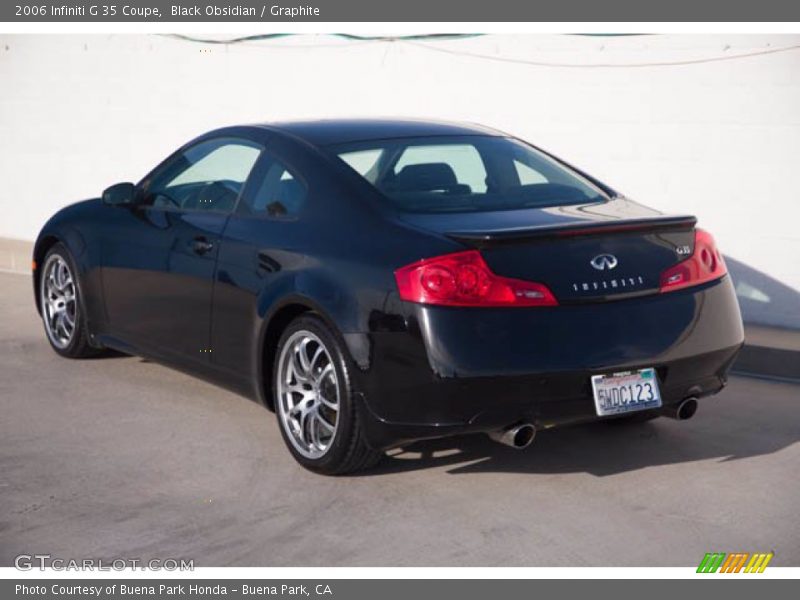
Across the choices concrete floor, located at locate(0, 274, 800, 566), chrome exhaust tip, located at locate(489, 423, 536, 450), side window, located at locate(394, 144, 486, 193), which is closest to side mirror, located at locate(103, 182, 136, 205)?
concrete floor, located at locate(0, 274, 800, 566)

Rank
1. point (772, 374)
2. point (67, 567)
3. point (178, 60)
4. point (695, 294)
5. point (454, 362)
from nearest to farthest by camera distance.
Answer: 1. point (67, 567)
2. point (454, 362)
3. point (695, 294)
4. point (772, 374)
5. point (178, 60)

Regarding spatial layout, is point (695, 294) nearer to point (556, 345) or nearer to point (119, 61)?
point (556, 345)

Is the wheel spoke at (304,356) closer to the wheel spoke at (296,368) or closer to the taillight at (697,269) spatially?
the wheel spoke at (296,368)

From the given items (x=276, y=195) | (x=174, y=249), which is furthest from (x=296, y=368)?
(x=174, y=249)

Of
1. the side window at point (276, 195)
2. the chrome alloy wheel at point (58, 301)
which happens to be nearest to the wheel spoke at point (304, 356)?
the side window at point (276, 195)

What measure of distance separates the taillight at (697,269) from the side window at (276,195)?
1671 millimetres

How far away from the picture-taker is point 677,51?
9.79m

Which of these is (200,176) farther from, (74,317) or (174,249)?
(74,317)

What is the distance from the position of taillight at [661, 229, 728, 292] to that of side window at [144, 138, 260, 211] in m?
2.24

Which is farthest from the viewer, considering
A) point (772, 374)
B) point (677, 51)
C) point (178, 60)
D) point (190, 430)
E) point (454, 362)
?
point (178, 60)

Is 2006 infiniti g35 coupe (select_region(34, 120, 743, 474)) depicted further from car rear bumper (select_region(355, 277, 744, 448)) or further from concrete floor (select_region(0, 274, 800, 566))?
concrete floor (select_region(0, 274, 800, 566))

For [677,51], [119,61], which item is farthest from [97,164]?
[677,51]

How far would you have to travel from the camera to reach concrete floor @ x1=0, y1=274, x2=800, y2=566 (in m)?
5.13

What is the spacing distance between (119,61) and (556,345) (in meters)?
9.32
